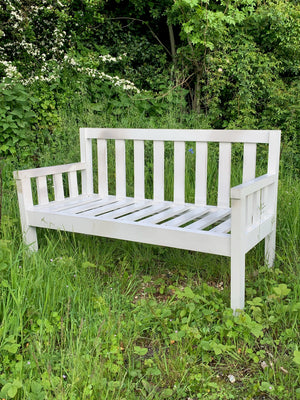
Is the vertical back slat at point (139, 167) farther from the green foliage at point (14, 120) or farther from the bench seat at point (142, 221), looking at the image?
the green foliage at point (14, 120)

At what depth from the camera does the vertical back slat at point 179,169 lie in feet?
9.50

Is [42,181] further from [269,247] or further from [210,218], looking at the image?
[269,247]

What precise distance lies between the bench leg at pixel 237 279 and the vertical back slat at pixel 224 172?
741 mm

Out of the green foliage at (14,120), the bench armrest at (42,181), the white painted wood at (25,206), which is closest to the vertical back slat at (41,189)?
the bench armrest at (42,181)

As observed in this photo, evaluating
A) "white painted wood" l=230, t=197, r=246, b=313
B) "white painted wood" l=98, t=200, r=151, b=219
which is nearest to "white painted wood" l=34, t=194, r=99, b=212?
"white painted wood" l=98, t=200, r=151, b=219

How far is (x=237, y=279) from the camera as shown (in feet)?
7.04

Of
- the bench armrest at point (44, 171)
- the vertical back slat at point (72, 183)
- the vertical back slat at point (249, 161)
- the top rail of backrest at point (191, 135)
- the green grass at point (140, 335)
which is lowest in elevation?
the green grass at point (140, 335)

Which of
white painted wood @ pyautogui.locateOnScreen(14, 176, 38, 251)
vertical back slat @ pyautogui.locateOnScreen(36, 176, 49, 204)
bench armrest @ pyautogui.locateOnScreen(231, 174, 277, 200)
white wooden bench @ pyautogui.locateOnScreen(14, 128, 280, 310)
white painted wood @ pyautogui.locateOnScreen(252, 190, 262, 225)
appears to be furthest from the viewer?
vertical back slat @ pyautogui.locateOnScreen(36, 176, 49, 204)

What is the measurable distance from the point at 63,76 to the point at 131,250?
3210 millimetres

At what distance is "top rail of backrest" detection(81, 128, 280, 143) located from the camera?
2598 mm

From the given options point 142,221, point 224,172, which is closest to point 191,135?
point 224,172

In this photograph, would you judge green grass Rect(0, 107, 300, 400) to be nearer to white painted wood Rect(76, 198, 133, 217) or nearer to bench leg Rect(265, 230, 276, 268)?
bench leg Rect(265, 230, 276, 268)

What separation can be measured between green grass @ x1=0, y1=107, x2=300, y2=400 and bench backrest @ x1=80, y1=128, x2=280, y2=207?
0.57m

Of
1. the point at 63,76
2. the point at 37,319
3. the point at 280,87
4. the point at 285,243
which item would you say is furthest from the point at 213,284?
the point at 280,87
